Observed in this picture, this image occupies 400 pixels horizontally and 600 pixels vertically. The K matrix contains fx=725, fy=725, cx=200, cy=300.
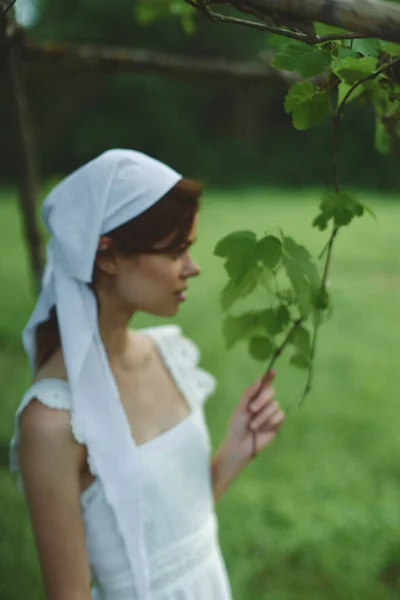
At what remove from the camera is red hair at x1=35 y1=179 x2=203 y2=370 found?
1.66m

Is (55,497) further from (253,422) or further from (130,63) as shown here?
(130,63)

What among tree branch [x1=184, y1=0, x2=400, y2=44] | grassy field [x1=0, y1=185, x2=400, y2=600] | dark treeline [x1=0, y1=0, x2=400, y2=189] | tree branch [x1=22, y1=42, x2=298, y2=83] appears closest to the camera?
tree branch [x1=184, y1=0, x2=400, y2=44]

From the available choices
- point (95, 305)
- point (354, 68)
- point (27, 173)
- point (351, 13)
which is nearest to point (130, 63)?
point (27, 173)

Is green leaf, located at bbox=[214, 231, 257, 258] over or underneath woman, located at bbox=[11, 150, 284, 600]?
over

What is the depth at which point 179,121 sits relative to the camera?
101ft

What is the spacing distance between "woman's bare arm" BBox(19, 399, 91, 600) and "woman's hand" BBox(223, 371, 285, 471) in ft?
1.64

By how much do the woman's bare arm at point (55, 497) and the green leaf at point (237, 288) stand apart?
→ 16.3 inches

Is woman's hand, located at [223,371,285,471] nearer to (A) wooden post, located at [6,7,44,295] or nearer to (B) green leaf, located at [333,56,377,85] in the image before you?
(B) green leaf, located at [333,56,377,85]

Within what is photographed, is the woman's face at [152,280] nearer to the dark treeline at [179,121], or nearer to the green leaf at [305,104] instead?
the green leaf at [305,104]

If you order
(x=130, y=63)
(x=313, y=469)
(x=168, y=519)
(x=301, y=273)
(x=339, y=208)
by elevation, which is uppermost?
(x=130, y=63)

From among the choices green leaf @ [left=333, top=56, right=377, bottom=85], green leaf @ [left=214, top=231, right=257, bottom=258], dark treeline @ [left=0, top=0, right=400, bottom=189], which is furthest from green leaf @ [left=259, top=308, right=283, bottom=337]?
dark treeline @ [left=0, top=0, right=400, bottom=189]

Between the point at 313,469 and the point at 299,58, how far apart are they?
13.0ft

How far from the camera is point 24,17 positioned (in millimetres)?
2559

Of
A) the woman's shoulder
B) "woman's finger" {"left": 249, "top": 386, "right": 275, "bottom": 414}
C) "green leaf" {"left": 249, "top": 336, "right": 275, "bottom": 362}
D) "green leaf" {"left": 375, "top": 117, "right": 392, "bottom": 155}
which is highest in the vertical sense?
"green leaf" {"left": 375, "top": 117, "right": 392, "bottom": 155}
